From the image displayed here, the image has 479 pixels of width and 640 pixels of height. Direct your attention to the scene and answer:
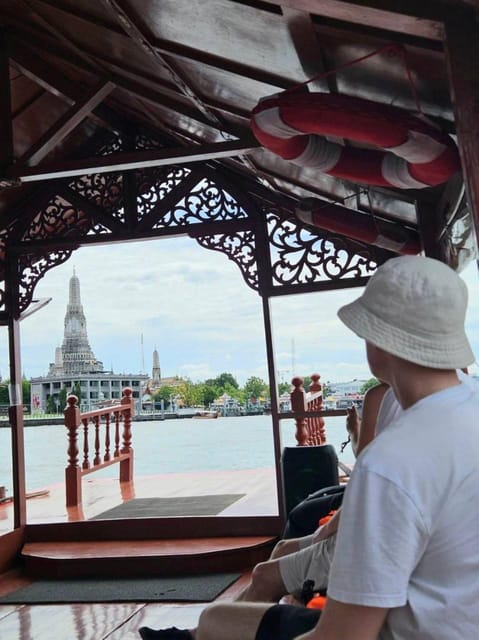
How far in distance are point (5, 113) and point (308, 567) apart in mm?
3535

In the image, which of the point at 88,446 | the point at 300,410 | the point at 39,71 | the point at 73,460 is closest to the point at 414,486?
the point at 300,410

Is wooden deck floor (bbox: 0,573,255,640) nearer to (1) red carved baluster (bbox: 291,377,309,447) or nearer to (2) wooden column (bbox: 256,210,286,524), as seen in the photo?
(2) wooden column (bbox: 256,210,286,524)

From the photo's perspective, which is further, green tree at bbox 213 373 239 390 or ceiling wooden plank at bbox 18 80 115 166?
green tree at bbox 213 373 239 390

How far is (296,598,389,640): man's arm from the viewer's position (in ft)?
2.72

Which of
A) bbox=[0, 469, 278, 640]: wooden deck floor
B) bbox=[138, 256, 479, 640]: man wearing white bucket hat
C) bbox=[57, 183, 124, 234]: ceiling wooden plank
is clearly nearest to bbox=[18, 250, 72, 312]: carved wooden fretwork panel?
bbox=[57, 183, 124, 234]: ceiling wooden plank

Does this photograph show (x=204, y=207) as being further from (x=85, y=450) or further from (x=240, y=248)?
(x=85, y=450)

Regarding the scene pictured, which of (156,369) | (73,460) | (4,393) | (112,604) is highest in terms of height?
(156,369)

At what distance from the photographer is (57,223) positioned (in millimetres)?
5145

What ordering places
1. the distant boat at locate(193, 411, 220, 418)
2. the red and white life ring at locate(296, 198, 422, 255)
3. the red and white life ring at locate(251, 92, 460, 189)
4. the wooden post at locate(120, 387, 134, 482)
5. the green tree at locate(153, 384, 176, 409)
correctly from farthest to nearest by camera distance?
the green tree at locate(153, 384, 176, 409)
the distant boat at locate(193, 411, 220, 418)
the wooden post at locate(120, 387, 134, 482)
the red and white life ring at locate(296, 198, 422, 255)
the red and white life ring at locate(251, 92, 460, 189)

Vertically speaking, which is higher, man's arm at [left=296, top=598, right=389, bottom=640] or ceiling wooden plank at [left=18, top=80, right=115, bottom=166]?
ceiling wooden plank at [left=18, top=80, right=115, bottom=166]

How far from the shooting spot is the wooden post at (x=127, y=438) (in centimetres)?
702

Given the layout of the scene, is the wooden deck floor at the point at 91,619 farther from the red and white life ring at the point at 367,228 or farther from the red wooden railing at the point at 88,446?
the red and white life ring at the point at 367,228

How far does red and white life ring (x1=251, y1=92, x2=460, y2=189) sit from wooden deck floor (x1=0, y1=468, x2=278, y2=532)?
3047 mm

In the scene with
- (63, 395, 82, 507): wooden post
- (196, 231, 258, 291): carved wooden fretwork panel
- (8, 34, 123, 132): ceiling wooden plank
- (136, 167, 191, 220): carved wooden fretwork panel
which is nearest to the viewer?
(8, 34, 123, 132): ceiling wooden plank
